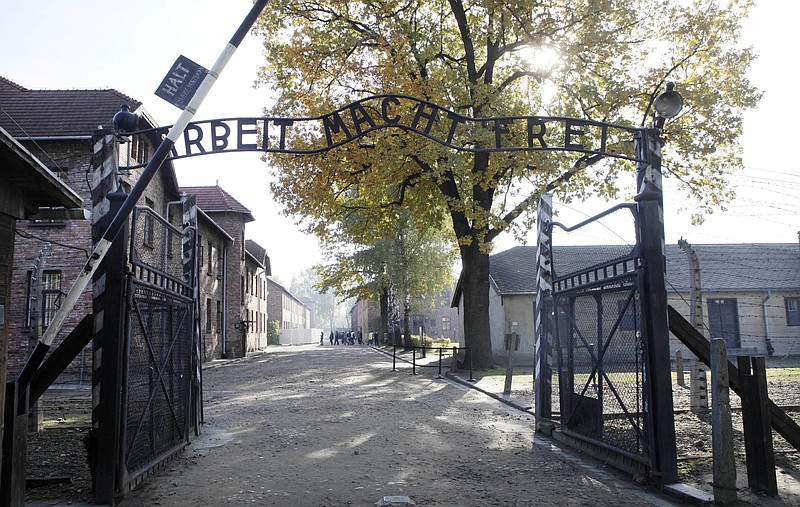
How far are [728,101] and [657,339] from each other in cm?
1609

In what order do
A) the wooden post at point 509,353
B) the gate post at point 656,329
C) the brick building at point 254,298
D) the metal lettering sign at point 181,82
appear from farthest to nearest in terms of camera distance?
the brick building at point 254,298, the wooden post at point 509,353, the gate post at point 656,329, the metal lettering sign at point 181,82

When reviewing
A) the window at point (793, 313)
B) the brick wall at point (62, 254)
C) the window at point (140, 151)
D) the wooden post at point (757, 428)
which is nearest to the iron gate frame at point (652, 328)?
the wooden post at point (757, 428)

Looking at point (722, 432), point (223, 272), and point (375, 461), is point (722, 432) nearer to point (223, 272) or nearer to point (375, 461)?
point (375, 461)

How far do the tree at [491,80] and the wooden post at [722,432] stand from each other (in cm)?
1270

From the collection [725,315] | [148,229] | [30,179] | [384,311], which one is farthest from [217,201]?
[30,179]

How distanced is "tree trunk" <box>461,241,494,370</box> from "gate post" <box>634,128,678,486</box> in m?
15.7

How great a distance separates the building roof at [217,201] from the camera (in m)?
41.2

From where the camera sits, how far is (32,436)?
9.62m

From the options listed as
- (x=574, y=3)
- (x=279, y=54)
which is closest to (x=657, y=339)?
(x=574, y=3)

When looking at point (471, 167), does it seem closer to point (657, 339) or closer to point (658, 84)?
point (658, 84)

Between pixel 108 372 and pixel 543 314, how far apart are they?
604 cm

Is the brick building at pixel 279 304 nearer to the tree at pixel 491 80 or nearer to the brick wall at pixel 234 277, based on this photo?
the brick wall at pixel 234 277

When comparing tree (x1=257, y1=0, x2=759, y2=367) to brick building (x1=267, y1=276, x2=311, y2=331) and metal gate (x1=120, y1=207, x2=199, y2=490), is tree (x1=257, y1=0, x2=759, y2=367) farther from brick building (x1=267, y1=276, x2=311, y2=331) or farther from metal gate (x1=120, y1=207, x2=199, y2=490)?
brick building (x1=267, y1=276, x2=311, y2=331)

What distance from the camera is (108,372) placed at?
609cm
